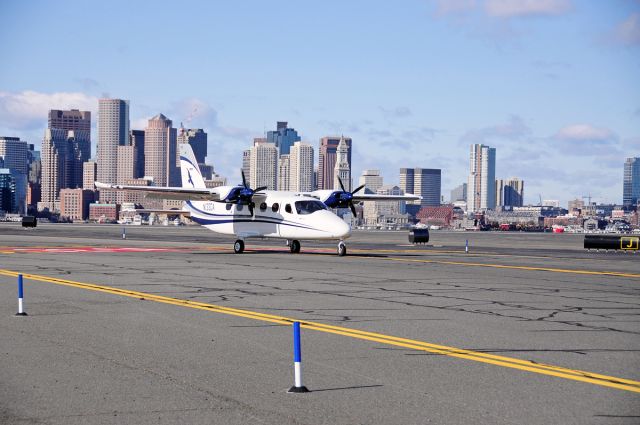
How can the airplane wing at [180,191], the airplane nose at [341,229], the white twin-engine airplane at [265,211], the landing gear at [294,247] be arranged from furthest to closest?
the landing gear at [294,247] < the airplane wing at [180,191] < the white twin-engine airplane at [265,211] < the airplane nose at [341,229]

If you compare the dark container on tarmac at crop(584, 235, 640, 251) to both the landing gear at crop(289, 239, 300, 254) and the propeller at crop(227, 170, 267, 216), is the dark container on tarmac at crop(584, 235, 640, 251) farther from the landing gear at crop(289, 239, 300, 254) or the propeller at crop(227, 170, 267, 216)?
the propeller at crop(227, 170, 267, 216)

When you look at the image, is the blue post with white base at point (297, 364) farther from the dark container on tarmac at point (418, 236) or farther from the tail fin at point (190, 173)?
the dark container on tarmac at point (418, 236)

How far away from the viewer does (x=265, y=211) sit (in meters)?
42.4

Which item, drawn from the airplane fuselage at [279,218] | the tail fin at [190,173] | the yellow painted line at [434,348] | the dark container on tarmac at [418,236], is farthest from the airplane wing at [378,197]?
the yellow painted line at [434,348]

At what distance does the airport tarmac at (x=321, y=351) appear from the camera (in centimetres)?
943

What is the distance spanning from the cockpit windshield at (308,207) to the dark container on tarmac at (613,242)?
931 inches

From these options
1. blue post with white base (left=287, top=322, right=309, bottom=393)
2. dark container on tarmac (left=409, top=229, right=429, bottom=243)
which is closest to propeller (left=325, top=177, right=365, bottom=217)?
dark container on tarmac (left=409, top=229, right=429, bottom=243)

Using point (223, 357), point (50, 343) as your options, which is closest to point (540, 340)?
point (223, 357)

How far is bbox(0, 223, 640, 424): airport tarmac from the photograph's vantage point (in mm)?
9430

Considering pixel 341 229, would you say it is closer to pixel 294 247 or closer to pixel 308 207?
pixel 308 207

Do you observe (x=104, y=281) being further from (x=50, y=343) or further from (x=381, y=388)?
(x=381, y=388)

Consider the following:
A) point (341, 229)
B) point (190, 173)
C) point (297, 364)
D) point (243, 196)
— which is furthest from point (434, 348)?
point (190, 173)

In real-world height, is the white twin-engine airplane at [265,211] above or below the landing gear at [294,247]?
above

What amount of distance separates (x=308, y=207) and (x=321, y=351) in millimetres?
27316
